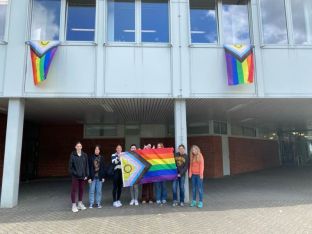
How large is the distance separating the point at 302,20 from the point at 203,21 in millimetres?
3477

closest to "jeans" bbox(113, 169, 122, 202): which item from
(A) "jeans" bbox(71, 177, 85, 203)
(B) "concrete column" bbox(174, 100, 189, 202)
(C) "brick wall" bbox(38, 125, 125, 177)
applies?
(A) "jeans" bbox(71, 177, 85, 203)

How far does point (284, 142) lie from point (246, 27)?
61.0 feet

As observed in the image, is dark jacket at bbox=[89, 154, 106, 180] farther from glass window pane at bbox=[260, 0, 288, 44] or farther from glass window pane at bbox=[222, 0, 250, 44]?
glass window pane at bbox=[260, 0, 288, 44]

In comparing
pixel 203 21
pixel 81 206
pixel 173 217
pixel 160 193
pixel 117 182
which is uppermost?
pixel 203 21

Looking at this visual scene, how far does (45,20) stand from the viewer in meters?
9.73

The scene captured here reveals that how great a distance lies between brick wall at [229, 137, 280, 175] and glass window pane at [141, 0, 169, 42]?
9820mm

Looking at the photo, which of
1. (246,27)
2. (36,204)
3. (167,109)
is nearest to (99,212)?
(36,204)

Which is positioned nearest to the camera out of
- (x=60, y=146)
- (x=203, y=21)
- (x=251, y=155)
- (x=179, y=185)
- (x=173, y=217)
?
(x=173, y=217)

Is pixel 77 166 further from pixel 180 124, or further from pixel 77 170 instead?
pixel 180 124

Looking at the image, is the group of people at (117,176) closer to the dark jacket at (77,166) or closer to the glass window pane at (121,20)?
the dark jacket at (77,166)

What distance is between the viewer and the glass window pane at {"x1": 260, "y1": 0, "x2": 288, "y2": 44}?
395 inches

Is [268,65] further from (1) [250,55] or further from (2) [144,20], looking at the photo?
(2) [144,20]

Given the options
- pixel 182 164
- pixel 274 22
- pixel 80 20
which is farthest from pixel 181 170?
pixel 274 22

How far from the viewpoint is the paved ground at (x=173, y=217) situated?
6.47 m
